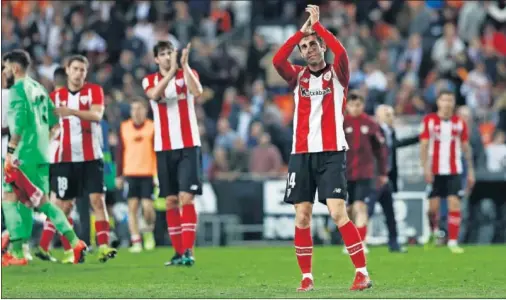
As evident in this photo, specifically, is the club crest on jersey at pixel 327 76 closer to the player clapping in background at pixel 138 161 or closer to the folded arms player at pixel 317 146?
the folded arms player at pixel 317 146

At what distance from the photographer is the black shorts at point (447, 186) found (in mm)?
19281

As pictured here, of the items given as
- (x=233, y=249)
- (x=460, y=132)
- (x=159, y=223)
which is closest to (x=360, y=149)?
(x=460, y=132)

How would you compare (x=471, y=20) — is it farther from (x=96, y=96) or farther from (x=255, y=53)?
(x=96, y=96)

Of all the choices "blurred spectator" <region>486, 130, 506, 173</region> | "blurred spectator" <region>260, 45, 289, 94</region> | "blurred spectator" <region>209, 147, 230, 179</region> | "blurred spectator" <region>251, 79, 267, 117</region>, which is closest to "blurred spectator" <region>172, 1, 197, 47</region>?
"blurred spectator" <region>260, 45, 289, 94</region>

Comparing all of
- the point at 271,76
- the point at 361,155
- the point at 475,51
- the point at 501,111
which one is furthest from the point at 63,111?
the point at 475,51

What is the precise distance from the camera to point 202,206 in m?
23.3

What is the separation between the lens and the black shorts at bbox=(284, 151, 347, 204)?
38.0 feet

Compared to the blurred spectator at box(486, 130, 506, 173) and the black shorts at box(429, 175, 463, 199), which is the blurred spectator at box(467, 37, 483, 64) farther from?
the black shorts at box(429, 175, 463, 199)

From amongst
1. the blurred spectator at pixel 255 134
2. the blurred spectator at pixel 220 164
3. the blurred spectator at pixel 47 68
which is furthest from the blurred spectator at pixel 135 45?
the blurred spectator at pixel 220 164

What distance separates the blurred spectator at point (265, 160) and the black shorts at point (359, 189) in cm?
558

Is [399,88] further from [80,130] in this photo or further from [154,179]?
[80,130]

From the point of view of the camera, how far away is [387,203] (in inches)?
748

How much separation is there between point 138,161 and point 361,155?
3788 mm

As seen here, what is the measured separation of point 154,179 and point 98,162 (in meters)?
5.00
